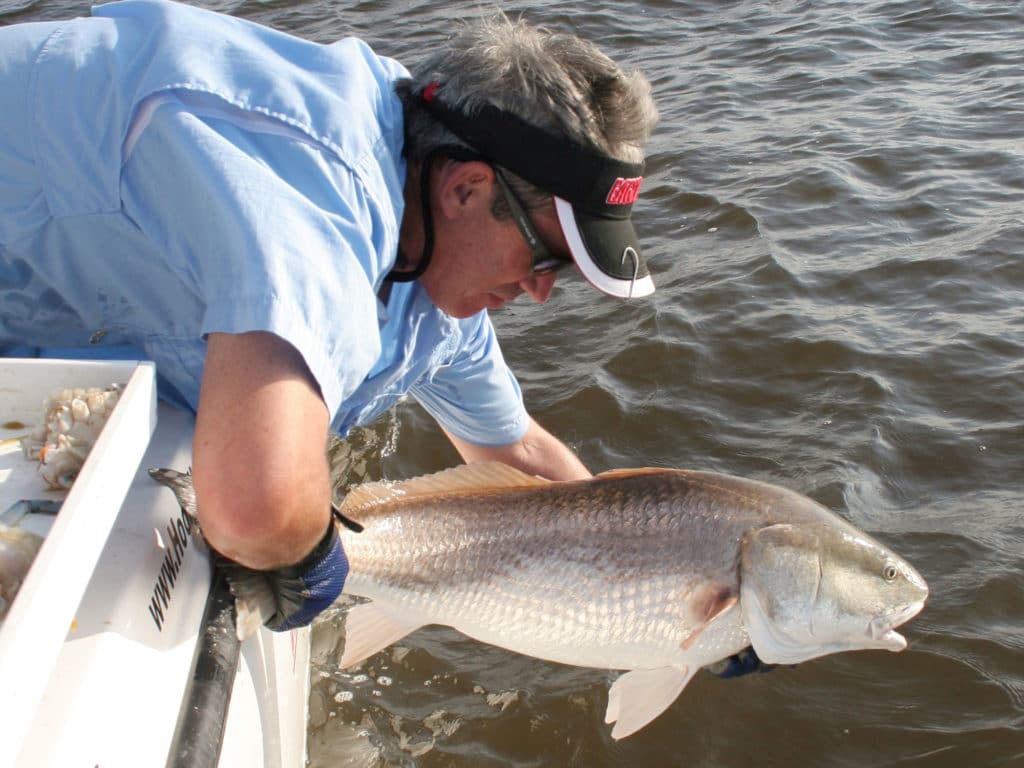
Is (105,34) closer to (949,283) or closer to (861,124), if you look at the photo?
(949,283)

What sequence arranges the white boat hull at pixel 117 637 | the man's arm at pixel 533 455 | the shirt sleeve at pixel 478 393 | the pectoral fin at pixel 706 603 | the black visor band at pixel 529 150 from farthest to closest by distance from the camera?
1. the man's arm at pixel 533 455
2. the shirt sleeve at pixel 478 393
3. the pectoral fin at pixel 706 603
4. the black visor band at pixel 529 150
5. the white boat hull at pixel 117 637

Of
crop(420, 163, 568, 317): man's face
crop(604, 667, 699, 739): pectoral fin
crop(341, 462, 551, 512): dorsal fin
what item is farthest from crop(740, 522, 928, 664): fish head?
crop(420, 163, 568, 317): man's face

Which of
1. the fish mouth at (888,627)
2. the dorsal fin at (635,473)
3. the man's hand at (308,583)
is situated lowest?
the fish mouth at (888,627)

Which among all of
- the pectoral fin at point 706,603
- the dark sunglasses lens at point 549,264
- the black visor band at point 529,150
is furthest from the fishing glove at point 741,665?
the black visor band at point 529,150

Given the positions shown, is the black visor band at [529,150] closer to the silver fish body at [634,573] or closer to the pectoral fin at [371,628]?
the silver fish body at [634,573]

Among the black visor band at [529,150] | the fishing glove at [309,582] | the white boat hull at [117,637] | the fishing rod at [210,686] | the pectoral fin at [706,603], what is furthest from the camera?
the pectoral fin at [706,603]

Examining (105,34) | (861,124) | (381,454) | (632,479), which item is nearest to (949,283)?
(861,124)

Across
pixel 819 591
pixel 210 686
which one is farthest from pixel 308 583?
pixel 819 591

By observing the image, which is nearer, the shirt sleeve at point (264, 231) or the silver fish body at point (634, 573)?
the shirt sleeve at point (264, 231)

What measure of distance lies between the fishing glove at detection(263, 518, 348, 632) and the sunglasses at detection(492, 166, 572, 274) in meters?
0.73

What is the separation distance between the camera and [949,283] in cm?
516

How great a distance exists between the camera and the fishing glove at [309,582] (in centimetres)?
191

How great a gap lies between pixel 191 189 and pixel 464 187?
0.63 metres

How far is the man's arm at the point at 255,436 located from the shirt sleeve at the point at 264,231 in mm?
43
